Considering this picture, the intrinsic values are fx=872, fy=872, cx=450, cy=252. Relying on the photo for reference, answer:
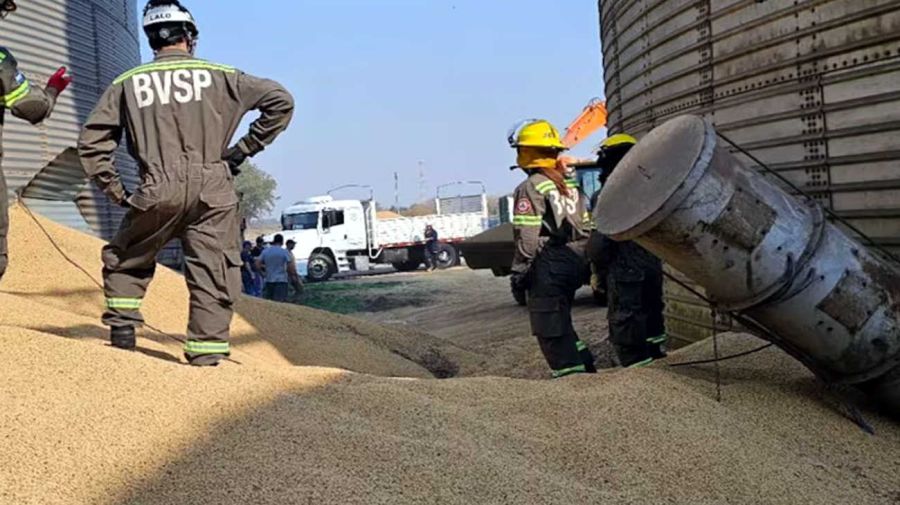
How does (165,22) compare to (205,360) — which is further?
(165,22)

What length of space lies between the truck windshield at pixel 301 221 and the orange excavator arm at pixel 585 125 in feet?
27.6

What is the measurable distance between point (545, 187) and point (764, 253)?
175cm

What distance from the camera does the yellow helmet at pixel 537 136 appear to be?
515 centimetres

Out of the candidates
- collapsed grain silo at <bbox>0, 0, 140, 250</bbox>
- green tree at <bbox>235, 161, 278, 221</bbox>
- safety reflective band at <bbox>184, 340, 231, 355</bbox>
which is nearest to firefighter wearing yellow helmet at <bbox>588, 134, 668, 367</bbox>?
safety reflective band at <bbox>184, 340, 231, 355</bbox>

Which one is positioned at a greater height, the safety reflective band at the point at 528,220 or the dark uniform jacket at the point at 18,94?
the dark uniform jacket at the point at 18,94

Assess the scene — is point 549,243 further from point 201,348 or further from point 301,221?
point 301,221

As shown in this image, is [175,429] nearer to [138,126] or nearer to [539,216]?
[138,126]

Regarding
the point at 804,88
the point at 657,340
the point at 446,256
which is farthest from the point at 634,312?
the point at 446,256

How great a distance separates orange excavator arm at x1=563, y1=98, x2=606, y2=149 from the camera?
24.2 metres

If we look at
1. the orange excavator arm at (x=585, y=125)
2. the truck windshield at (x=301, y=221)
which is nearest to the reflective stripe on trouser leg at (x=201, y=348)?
the orange excavator arm at (x=585, y=125)

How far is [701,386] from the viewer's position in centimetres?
380

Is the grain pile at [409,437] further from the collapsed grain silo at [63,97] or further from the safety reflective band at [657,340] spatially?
the collapsed grain silo at [63,97]

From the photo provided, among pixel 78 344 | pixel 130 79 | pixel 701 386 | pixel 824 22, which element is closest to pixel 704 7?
pixel 824 22

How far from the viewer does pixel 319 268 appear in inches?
1064
